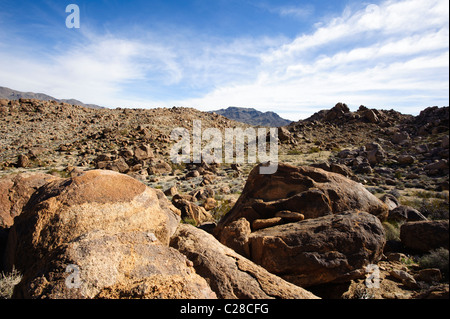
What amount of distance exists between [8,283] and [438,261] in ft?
23.5

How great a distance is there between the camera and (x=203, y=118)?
4022cm

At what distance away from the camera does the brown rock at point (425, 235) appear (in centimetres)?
481

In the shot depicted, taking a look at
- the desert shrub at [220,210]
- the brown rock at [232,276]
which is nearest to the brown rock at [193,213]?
the desert shrub at [220,210]

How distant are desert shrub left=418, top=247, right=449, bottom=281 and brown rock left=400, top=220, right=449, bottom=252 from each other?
0.75 ft

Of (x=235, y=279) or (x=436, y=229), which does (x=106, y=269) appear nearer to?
(x=235, y=279)

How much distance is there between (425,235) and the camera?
512 cm

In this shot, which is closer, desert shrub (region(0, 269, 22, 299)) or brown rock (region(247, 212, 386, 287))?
desert shrub (region(0, 269, 22, 299))

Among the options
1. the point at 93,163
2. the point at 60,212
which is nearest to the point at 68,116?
the point at 93,163

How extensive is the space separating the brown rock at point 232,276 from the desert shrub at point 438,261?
2652 mm

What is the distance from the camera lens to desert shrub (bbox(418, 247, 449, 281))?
158 inches

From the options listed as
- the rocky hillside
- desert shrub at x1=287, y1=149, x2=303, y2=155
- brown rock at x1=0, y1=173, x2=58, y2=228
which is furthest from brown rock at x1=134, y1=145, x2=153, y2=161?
desert shrub at x1=287, y1=149, x2=303, y2=155

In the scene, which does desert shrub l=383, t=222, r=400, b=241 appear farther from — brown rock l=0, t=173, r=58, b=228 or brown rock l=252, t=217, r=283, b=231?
brown rock l=0, t=173, r=58, b=228

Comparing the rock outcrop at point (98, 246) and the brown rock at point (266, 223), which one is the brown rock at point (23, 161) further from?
the brown rock at point (266, 223)

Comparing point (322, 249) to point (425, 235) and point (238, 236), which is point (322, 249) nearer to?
point (238, 236)
